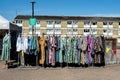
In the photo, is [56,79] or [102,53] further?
[102,53]

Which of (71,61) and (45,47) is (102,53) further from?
(45,47)

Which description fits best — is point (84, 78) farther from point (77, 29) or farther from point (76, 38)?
point (77, 29)

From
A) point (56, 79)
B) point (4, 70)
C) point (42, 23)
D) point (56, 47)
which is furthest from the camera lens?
point (42, 23)

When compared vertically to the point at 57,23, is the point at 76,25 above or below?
below

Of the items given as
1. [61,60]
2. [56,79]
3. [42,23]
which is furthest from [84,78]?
[42,23]

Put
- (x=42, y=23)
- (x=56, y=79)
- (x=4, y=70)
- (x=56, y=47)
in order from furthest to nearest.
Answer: (x=42, y=23)
(x=56, y=47)
(x=4, y=70)
(x=56, y=79)

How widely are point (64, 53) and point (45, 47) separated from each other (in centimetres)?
108

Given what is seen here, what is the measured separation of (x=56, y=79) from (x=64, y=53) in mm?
4442

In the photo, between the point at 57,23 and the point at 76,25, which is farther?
the point at 76,25

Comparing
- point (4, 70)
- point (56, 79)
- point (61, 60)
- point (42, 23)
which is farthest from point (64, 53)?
point (42, 23)

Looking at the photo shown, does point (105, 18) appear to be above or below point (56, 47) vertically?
above

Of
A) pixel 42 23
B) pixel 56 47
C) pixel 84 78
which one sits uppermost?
pixel 42 23

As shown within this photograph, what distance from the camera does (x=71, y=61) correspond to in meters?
16.6

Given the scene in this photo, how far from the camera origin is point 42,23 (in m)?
87.9
